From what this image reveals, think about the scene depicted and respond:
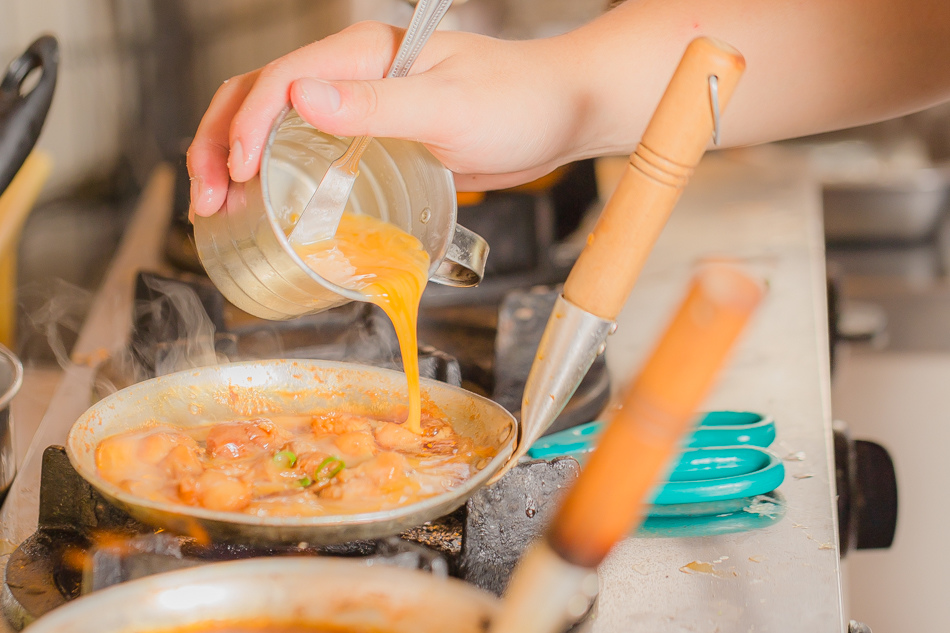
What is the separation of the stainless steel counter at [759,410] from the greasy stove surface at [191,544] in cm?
16

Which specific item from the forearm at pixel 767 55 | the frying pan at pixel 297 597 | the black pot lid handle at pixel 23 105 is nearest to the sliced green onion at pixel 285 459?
the frying pan at pixel 297 597

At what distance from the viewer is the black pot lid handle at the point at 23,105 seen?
1599mm

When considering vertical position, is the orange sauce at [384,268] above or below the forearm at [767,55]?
below

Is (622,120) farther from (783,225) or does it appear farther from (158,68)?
(158,68)

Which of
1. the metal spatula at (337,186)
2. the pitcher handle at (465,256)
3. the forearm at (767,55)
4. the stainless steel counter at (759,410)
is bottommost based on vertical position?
the stainless steel counter at (759,410)

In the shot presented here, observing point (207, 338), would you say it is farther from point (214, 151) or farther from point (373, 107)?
point (373, 107)

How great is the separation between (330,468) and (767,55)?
1114 mm

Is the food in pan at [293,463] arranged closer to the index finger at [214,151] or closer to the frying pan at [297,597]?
the frying pan at [297,597]

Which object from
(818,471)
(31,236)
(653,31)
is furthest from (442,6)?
(31,236)

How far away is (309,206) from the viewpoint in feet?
3.99

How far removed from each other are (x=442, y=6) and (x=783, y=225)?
7.12ft

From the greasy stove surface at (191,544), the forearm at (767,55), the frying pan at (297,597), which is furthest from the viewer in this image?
the forearm at (767,55)

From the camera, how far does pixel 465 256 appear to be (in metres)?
1.31

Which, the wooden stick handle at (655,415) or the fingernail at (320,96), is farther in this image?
the fingernail at (320,96)
